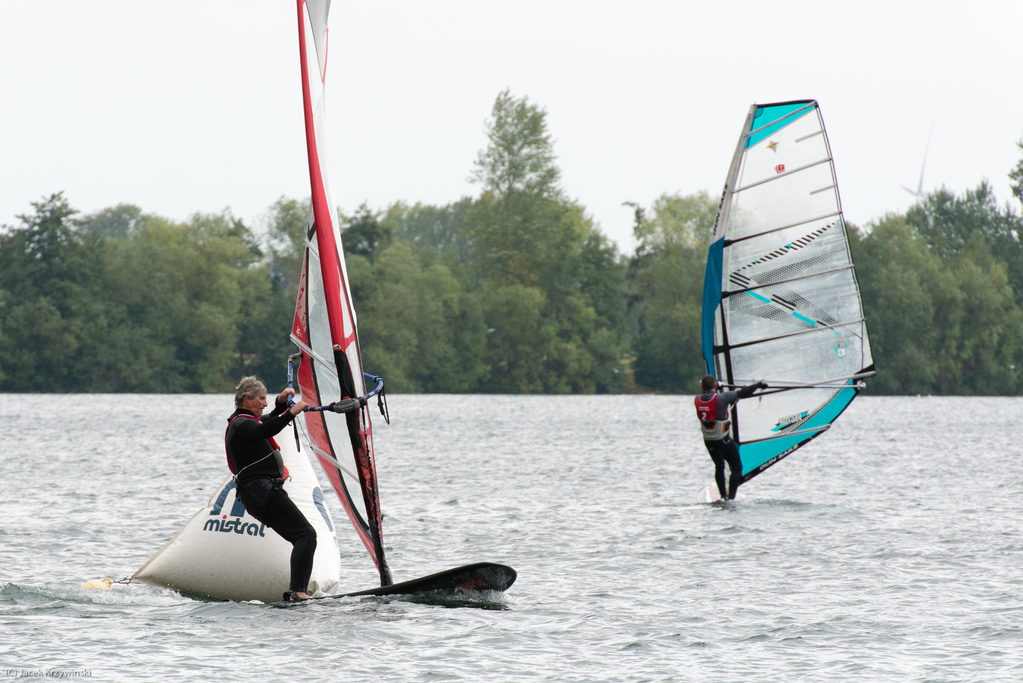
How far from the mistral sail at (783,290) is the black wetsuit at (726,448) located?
55 centimetres

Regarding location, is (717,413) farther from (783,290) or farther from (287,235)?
(287,235)

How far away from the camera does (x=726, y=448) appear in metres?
16.7

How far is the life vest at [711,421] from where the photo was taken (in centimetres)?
1604

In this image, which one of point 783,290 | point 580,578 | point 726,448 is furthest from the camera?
point 783,290

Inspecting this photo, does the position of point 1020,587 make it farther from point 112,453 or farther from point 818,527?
point 112,453

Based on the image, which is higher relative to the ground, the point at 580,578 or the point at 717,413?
the point at 717,413

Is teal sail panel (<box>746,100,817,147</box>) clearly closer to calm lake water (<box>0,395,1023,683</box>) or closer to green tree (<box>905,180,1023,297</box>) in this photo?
calm lake water (<box>0,395,1023,683</box>)

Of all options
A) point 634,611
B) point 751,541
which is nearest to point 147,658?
point 634,611

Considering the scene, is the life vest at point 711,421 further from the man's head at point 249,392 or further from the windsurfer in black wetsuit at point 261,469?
the man's head at point 249,392

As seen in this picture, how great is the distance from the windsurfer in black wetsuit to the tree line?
62537 mm

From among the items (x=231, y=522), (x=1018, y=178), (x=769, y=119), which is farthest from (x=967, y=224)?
(x=231, y=522)

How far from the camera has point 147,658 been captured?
870 cm

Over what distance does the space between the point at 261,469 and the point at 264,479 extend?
0.27 feet

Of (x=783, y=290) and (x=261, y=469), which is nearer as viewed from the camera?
(x=261, y=469)
